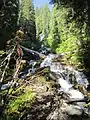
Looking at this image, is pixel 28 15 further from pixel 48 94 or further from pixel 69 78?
pixel 48 94

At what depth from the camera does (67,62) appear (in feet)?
77.3

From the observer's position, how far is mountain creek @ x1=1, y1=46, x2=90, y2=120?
4.34 meters

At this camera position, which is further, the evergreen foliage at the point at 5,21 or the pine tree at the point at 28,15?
the pine tree at the point at 28,15

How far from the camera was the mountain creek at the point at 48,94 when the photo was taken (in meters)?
4.34

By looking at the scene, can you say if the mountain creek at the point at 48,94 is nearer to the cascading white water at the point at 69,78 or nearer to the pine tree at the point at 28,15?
the cascading white water at the point at 69,78

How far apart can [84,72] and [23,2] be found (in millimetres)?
50541

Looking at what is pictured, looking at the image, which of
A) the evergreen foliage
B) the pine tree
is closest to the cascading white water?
the evergreen foliage

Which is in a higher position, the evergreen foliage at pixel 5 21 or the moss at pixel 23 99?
the evergreen foliage at pixel 5 21

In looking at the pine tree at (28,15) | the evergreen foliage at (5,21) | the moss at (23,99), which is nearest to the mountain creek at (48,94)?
the moss at (23,99)

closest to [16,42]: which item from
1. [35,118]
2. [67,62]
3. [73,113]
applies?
[35,118]

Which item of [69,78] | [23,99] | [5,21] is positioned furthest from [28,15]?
[23,99]

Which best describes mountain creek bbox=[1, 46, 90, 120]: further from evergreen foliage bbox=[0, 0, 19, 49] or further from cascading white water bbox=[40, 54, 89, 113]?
evergreen foliage bbox=[0, 0, 19, 49]

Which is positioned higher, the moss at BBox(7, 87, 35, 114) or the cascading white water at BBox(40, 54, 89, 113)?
the moss at BBox(7, 87, 35, 114)

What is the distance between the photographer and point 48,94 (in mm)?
4461
